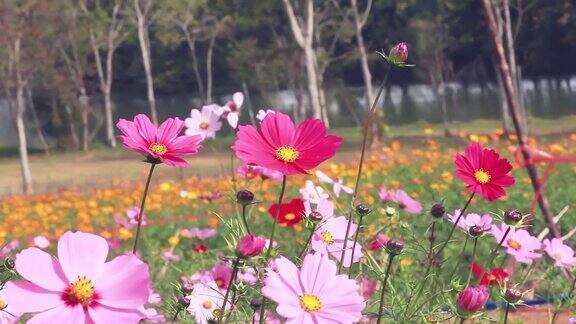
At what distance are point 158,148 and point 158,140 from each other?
0.02m

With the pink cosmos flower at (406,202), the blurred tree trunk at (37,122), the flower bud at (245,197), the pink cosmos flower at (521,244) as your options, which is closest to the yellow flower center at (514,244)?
the pink cosmos flower at (521,244)

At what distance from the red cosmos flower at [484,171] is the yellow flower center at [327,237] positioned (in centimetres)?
19

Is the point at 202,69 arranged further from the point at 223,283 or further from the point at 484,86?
the point at 223,283

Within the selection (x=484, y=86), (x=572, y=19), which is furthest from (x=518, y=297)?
(x=484, y=86)

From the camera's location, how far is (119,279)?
0.70 meters

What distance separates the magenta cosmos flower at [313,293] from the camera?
0.78 m

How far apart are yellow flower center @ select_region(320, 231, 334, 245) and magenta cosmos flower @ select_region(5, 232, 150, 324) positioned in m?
0.47

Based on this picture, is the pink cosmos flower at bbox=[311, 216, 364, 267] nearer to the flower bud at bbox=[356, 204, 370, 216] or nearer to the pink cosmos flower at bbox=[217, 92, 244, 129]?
the flower bud at bbox=[356, 204, 370, 216]

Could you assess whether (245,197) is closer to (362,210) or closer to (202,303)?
(362,210)

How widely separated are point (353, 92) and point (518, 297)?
43376mm

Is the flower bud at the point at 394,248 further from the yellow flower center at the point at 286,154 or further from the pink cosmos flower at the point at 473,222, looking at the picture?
the pink cosmos flower at the point at 473,222

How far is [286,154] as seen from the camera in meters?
0.91

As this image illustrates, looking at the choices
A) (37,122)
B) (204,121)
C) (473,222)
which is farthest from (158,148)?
(37,122)

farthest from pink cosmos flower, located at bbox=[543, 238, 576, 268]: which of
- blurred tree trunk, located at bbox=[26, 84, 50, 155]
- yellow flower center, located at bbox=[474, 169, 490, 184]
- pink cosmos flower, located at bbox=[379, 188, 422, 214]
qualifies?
blurred tree trunk, located at bbox=[26, 84, 50, 155]
